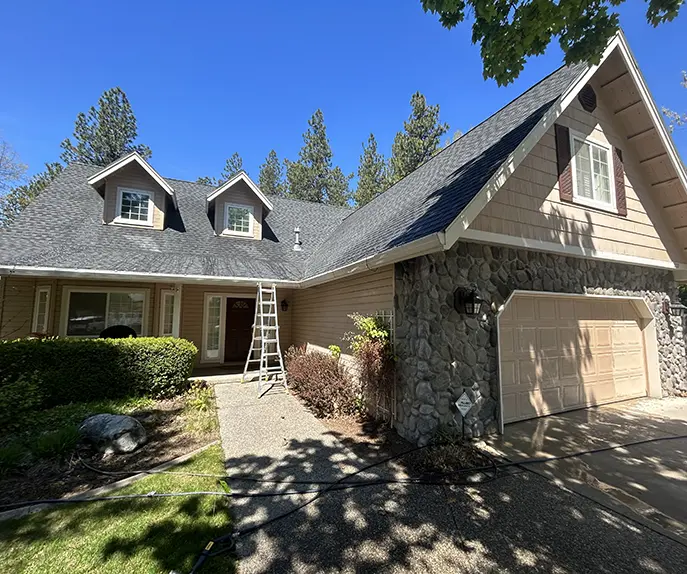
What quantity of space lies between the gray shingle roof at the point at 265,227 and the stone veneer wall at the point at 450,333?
770 mm

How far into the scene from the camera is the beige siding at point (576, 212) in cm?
531

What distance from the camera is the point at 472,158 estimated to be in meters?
6.54

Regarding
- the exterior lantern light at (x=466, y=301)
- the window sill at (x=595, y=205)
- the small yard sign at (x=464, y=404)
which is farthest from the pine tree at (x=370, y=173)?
the small yard sign at (x=464, y=404)

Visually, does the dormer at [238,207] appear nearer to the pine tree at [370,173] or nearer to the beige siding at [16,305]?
the beige siding at [16,305]

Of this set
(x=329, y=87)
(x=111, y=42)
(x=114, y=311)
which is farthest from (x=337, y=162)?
(x=114, y=311)

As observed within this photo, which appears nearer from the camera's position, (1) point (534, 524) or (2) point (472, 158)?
(1) point (534, 524)

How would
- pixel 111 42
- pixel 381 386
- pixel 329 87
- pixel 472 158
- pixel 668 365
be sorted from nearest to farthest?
pixel 381 386, pixel 472 158, pixel 668 365, pixel 111 42, pixel 329 87

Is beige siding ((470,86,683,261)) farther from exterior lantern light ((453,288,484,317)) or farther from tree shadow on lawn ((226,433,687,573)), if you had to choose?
tree shadow on lawn ((226,433,687,573))

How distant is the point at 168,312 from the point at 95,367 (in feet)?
10.2

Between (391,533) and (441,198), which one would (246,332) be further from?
(391,533)

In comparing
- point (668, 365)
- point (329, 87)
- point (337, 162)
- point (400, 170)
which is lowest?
point (668, 365)

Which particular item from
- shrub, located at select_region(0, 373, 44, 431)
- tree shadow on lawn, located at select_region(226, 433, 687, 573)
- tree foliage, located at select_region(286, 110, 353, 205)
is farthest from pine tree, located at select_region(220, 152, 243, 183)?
tree shadow on lawn, located at select_region(226, 433, 687, 573)

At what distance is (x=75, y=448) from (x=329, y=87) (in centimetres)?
1427

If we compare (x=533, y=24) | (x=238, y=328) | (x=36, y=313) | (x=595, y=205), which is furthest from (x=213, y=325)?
(x=595, y=205)
